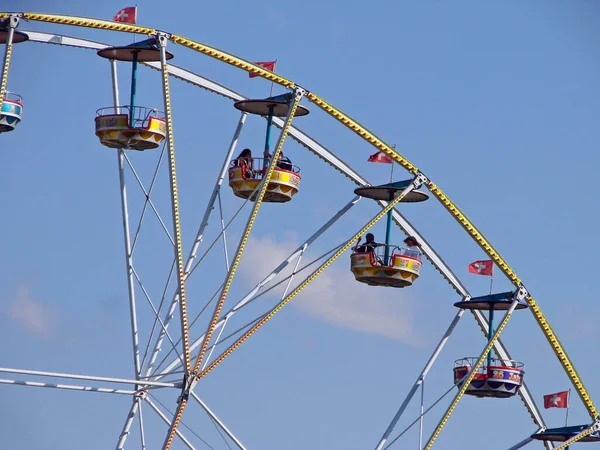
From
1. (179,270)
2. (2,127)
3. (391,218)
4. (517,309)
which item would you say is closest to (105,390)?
(179,270)

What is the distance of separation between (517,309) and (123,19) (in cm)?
1757

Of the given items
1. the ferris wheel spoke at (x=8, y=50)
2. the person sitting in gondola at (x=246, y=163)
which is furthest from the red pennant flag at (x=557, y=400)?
the ferris wheel spoke at (x=8, y=50)

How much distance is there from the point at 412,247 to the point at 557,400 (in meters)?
8.87

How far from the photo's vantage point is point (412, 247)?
60.8 meters

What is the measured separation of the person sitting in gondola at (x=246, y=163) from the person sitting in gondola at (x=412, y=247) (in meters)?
5.99

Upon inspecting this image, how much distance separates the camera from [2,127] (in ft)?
172

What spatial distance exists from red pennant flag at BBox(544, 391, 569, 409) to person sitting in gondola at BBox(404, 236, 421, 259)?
24.9 ft

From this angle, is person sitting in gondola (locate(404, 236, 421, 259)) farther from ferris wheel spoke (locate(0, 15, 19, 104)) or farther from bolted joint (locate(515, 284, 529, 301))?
ferris wheel spoke (locate(0, 15, 19, 104))

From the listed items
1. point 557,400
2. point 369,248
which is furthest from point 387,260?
point 557,400

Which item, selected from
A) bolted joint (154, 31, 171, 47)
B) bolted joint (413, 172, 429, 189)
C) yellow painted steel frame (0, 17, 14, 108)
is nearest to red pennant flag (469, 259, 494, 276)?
bolted joint (413, 172, 429, 189)

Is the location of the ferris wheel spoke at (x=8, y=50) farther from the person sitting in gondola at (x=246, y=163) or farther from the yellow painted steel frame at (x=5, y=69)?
the person sitting in gondola at (x=246, y=163)

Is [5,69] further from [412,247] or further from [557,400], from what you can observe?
[557,400]

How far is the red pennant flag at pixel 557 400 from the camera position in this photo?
2581 inches

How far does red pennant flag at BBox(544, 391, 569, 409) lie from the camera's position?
215 feet
